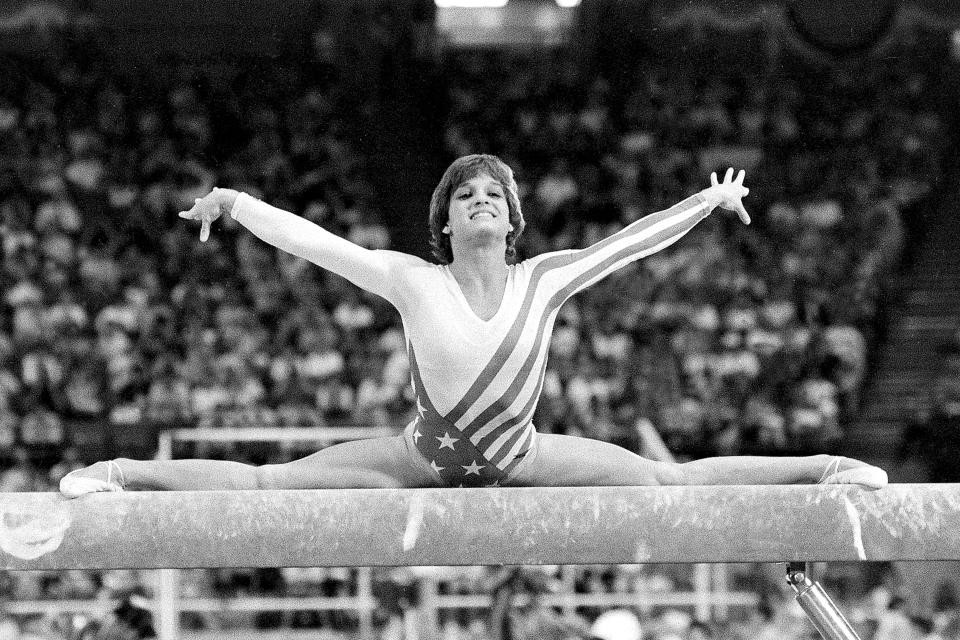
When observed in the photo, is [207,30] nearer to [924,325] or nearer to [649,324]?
[649,324]

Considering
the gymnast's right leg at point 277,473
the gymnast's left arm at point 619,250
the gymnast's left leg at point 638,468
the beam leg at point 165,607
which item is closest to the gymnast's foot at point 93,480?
the gymnast's right leg at point 277,473

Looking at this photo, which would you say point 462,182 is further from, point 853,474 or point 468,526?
point 853,474

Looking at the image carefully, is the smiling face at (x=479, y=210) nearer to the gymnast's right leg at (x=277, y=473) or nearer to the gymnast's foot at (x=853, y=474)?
the gymnast's right leg at (x=277, y=473)

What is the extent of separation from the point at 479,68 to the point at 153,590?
6.00m

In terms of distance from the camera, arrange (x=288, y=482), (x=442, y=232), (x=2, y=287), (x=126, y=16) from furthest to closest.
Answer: (x=126, y=16) < (x=2, y=287) < (x=442, y=232) < (x=288, y=482)

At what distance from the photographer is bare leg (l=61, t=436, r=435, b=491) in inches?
130

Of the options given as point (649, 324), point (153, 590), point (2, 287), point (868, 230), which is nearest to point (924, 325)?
point (868, 230)

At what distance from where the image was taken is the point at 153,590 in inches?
304

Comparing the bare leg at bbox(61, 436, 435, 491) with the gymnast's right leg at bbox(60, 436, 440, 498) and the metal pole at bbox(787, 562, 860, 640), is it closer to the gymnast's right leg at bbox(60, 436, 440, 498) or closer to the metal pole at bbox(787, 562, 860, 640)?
the gymnast's right leg at bbox(60, 436, 440, 498)

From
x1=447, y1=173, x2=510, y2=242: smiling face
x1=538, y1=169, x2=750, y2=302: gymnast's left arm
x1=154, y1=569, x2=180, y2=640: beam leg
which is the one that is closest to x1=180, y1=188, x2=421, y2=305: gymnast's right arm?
x1=447, y1=173, x2=510, y2=242: smiling face

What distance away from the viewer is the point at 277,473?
11.1 ft

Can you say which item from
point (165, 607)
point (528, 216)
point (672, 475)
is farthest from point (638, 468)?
point (528, 216)

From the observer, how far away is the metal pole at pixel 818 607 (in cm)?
320

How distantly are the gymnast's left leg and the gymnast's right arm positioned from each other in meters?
0.66
